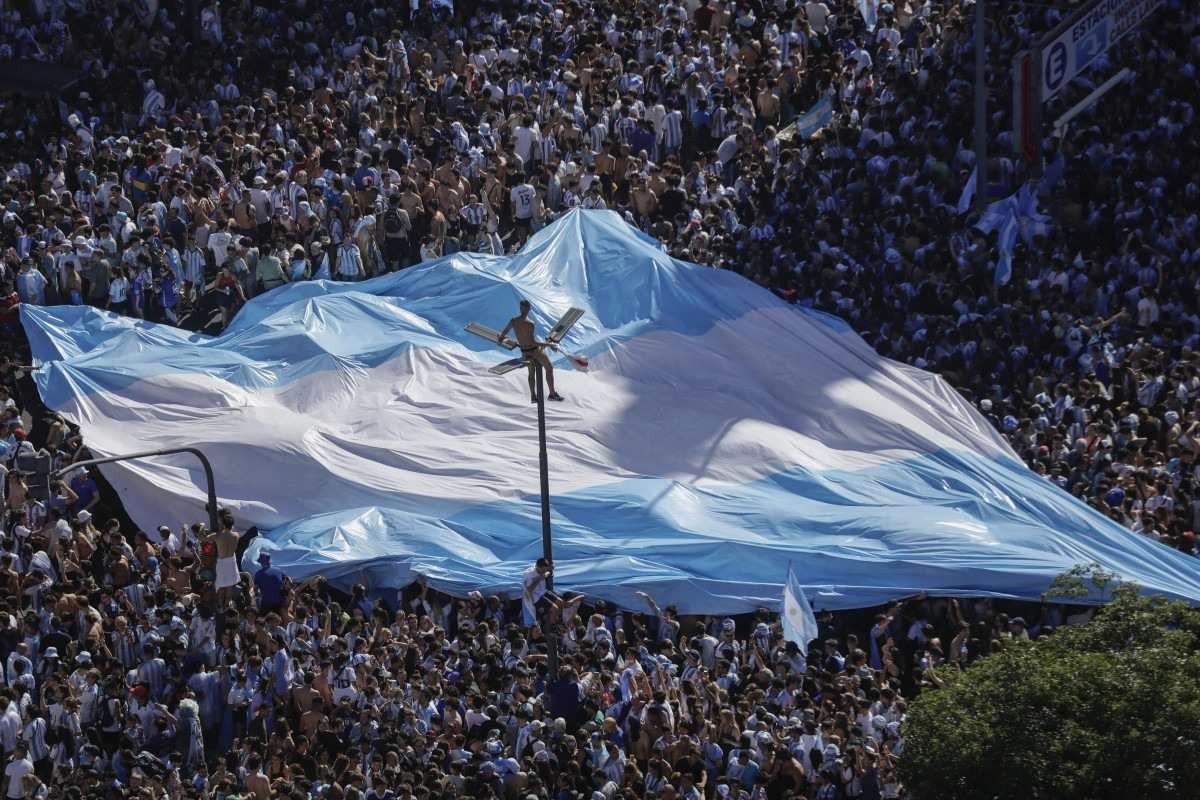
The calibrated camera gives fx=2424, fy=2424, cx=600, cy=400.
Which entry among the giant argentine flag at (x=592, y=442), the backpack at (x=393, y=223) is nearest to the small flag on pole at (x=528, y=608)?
the giant argentine flag at (x=592, y=442)

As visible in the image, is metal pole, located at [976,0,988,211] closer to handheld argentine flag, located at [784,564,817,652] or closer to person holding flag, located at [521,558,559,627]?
person holding flag, located at [521,558,559,627]

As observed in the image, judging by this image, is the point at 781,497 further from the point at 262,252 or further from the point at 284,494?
the point at 262,252

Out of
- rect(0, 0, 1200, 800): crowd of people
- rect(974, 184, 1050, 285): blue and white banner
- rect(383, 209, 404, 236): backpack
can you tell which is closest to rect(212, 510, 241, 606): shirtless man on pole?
rect(0, 0, 1200, 800): crowd of people

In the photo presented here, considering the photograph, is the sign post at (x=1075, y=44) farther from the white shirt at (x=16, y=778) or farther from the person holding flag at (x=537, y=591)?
the white shirt at (x=16, y=778)

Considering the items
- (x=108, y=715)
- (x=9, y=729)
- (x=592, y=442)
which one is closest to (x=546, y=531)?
(x=592, y=442)

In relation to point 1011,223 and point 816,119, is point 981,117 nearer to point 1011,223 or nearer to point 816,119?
point 1011,223

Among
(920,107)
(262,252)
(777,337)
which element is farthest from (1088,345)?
(262,252)
